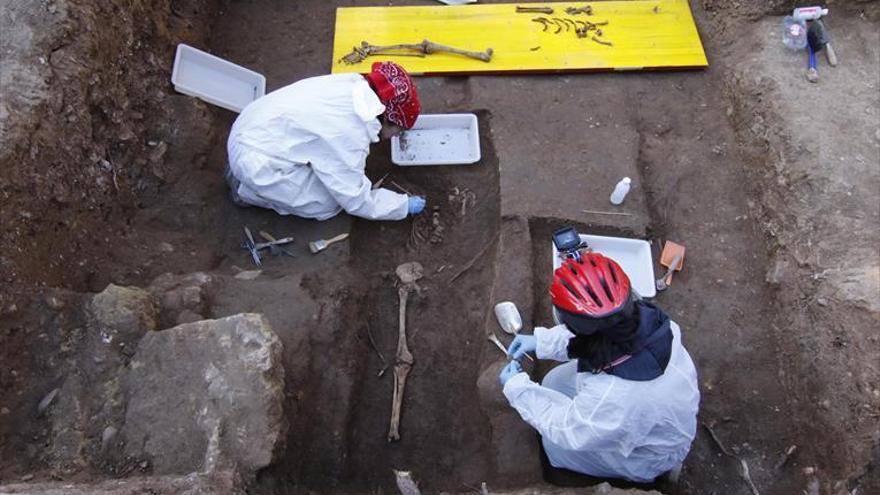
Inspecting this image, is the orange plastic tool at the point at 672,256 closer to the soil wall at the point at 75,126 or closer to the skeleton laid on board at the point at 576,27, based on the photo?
the skeleton laid on board at the point at 576,27

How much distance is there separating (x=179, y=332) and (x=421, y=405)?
64.8 inches

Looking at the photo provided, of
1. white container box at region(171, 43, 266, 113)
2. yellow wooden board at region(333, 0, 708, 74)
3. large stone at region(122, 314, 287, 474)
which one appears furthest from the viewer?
yellow wooden board at region(333, 0, 708, 74)

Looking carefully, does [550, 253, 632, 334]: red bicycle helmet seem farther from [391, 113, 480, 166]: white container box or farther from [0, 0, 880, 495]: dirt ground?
[391, 113, 480, 166]: white container box

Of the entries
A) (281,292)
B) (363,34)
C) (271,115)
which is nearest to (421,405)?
(281,292)

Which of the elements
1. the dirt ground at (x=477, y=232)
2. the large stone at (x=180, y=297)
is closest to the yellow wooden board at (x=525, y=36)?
the dirt ground at (x=477, y=232)

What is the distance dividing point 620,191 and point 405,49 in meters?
2.40

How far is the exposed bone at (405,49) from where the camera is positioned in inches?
226

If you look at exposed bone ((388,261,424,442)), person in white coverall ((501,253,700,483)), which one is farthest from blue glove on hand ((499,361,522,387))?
exposed bone ((388,261,424,442))

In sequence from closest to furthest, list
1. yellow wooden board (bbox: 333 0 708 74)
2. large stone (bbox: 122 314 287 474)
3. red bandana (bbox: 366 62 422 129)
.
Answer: large stone (bbox: 122 314 287 474)
red bandana (bbox: 366 62 422 129)
yellow wooden board (bbox: 333 0 708 74)

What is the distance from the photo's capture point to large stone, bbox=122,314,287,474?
10.4 feet

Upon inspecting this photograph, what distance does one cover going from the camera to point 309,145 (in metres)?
4.42

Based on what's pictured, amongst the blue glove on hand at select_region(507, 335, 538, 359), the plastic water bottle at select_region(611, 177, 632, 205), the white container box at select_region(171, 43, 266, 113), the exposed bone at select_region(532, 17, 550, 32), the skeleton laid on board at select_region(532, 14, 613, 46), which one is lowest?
the blue glove on hand at select_region(507, 335, 538, 359)

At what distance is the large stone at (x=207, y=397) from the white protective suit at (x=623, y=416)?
1.26m

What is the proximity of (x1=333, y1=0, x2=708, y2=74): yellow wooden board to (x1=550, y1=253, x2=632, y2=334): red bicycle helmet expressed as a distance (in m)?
3.04
